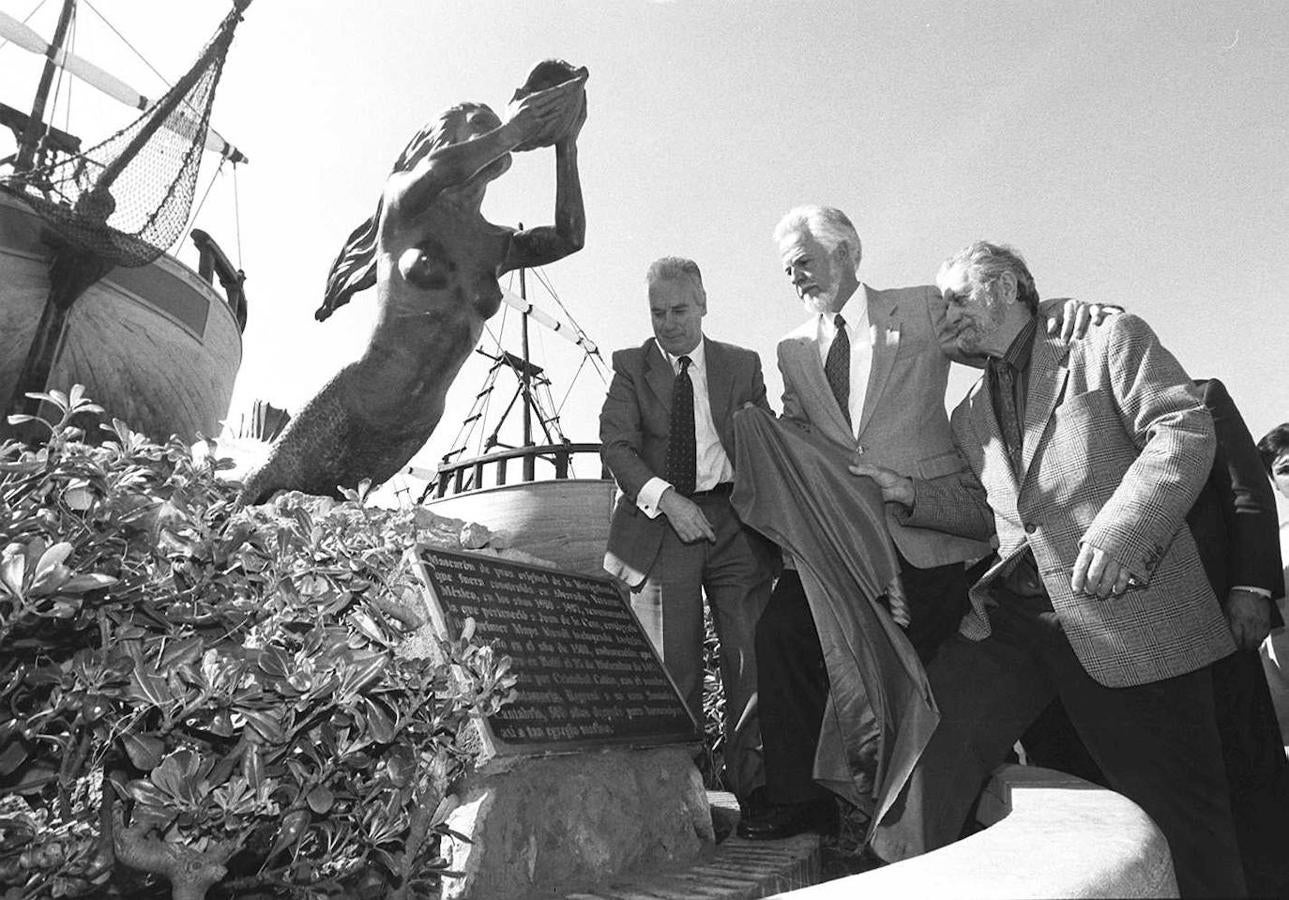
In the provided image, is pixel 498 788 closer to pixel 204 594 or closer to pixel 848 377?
pixel 204 594

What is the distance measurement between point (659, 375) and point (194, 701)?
2.42m

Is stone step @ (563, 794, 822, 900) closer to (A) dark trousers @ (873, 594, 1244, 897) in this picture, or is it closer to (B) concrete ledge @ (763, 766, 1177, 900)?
(A) dark trousers @ (873, 594, 1244, 897)

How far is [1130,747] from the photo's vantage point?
2193mm

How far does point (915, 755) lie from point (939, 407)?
1225 mm

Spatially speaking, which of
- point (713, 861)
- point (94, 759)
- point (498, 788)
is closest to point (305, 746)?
point (94, 759)

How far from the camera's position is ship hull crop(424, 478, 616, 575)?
4434 mm

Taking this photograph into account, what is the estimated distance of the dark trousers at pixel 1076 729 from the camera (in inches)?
78.6

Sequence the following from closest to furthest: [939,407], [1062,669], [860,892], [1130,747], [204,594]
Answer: [860,892] → [204,594] → [1130,747] → [1062,669] → [939,407]

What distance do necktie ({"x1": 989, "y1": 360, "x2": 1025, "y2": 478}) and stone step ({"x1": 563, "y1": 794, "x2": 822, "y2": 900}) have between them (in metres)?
1.30

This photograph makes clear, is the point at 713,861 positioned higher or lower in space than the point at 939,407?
lower

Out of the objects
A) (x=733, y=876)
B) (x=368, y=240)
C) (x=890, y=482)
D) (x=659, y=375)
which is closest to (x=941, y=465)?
(x=890, y=482)

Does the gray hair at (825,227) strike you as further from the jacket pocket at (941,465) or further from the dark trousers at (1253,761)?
the dark trousers at (1253,761)

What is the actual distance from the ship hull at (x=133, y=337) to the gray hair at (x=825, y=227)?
5.87 metres

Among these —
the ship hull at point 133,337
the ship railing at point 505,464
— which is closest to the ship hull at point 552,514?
the ship railing at point 505,464
